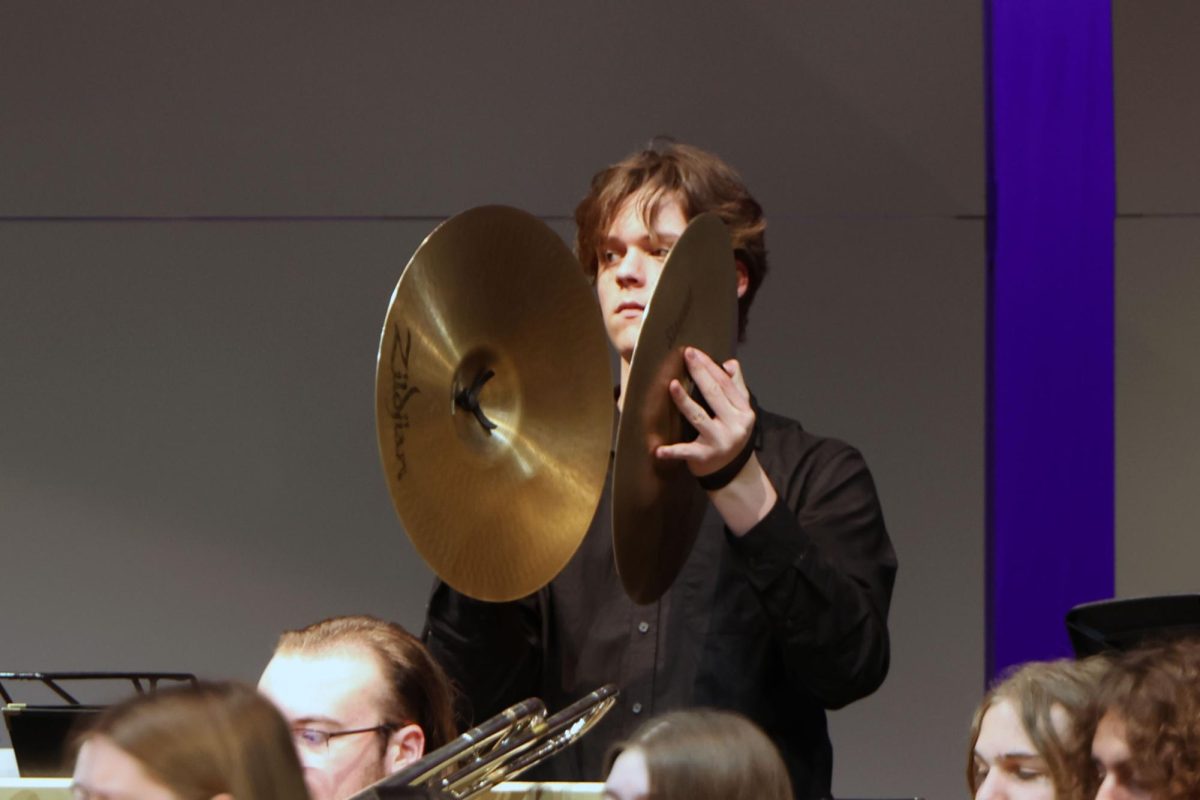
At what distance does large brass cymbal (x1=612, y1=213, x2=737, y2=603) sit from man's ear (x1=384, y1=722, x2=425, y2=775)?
0.27 m

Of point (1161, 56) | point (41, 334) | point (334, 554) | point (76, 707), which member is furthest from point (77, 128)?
point (1161, 56)

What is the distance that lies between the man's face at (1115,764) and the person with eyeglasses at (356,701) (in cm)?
69

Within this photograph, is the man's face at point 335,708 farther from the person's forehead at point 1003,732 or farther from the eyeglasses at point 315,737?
the person's forehead at point 1003,732

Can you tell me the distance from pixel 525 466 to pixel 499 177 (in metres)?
1.99

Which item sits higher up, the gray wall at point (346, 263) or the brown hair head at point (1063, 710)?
the gray wall at point (346, 263)

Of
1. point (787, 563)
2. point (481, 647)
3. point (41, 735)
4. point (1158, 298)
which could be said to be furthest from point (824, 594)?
point (1158, 298)

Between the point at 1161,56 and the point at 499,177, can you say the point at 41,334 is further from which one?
the point at 1161,56

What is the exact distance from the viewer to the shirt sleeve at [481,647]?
7.38ft

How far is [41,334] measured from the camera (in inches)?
163

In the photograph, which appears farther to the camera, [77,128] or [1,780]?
[77,128]

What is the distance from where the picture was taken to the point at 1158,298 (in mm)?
3988

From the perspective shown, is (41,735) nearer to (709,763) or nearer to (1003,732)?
(709,763)

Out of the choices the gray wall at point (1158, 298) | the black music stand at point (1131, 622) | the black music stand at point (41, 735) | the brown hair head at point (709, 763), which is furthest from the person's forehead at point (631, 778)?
the gray wall at point (1158, 298)

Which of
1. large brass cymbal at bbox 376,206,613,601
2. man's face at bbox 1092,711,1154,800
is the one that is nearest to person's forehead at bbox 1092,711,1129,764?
man's face at bbox 1092,711,1154,800
